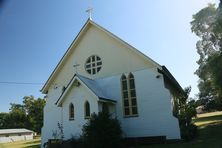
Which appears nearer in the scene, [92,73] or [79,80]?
[79,80]

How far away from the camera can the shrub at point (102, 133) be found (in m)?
13.8

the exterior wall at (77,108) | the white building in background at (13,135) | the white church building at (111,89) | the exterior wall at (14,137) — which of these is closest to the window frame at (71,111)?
the white church building at (111,89)

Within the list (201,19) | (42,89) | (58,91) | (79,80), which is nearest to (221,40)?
(201,19)

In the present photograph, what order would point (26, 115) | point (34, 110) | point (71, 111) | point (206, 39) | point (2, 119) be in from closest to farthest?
point (71, 111) < point (206, 39) < point (34, 110) < point (26, 115) < point (2, 119)

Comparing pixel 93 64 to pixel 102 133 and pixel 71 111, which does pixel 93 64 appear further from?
pixel 102 133

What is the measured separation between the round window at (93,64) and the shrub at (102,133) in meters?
6.28

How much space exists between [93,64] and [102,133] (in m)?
8.07

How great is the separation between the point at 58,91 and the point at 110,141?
945 centimetres

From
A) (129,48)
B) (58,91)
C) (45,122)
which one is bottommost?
(45,122)

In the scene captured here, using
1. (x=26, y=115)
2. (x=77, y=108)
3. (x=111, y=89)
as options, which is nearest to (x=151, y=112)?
(x=111, y=89)

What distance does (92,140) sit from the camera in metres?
13.9

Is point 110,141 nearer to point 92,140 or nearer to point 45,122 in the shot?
point 92,140

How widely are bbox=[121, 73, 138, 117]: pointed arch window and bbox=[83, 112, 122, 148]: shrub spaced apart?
3227 millimetres

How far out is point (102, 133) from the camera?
1386cm
